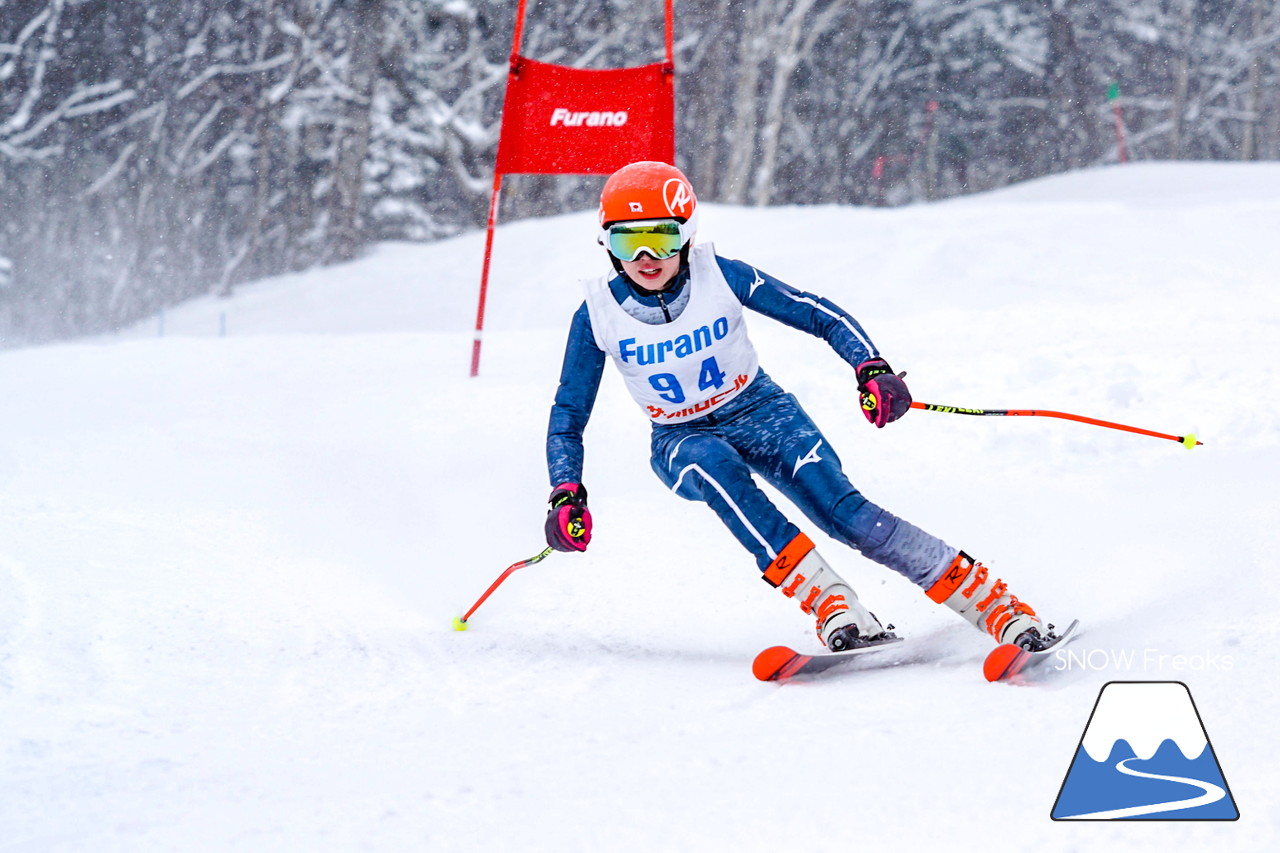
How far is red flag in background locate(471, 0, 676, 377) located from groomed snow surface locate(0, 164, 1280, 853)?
5.01 ft

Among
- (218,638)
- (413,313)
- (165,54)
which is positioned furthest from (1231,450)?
(165,54)

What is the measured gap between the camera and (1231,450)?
5.61 m

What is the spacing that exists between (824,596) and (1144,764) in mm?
1166

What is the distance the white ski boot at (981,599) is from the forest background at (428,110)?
17.2 metres

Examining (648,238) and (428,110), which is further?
(428,110)

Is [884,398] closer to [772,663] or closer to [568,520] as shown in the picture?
[772,663]

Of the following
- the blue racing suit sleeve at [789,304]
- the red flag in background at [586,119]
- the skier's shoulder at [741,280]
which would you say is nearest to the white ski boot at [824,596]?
the blue racing suit sleeve at [789,304]

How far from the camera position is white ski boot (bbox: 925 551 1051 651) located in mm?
3252

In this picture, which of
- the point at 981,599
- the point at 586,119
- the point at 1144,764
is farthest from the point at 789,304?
the point at 586,119

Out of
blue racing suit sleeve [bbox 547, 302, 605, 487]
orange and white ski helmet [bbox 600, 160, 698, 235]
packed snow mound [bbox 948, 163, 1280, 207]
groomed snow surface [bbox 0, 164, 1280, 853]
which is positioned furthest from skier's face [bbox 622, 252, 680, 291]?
packed snow mound [bbox 948, 163, 1280, 207]

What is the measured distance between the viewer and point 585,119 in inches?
316

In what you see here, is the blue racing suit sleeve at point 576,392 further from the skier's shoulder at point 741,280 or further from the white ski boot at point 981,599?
the white ski boot at point 981,599

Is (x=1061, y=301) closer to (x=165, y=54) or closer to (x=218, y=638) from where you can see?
(x=218, y=638)

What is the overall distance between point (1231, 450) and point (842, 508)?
3.11 metres
